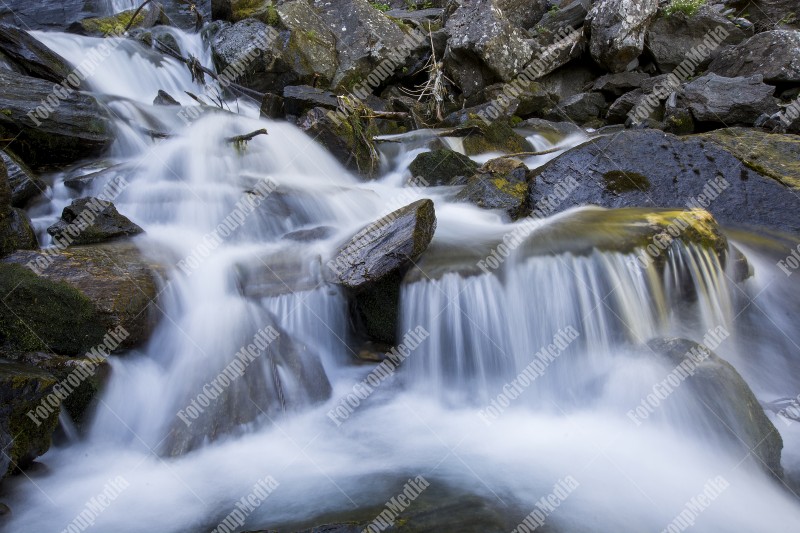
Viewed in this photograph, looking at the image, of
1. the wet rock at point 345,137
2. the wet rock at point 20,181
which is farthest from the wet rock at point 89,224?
the wet rock at point 345,137

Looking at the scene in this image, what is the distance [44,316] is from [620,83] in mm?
11898

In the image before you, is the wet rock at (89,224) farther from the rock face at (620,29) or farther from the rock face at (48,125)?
the rock face at (620,29)

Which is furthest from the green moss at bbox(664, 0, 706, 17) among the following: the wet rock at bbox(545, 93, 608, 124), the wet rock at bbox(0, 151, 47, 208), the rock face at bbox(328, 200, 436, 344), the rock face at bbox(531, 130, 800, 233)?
the wet rock at bbox(0, 151, 47, 208)

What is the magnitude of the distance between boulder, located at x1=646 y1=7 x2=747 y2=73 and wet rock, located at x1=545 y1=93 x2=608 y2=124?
6.69 ft

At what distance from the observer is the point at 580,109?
11.7m

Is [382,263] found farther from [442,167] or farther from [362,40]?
[362,40]

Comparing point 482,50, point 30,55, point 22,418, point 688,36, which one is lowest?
point 22,418

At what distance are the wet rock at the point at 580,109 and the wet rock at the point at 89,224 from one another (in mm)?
9354

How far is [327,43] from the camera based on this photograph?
11.9 m

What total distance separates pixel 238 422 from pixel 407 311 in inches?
73.6

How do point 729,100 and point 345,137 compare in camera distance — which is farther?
point 729,100

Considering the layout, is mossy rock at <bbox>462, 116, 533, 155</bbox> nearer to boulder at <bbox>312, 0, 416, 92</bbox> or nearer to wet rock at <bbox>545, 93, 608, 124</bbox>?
wet rock at <bbox>545, 93, 608, 124</bbox>

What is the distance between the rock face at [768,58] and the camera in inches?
374

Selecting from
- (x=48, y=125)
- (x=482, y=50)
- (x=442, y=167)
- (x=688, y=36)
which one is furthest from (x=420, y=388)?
(x=688, y=36)
